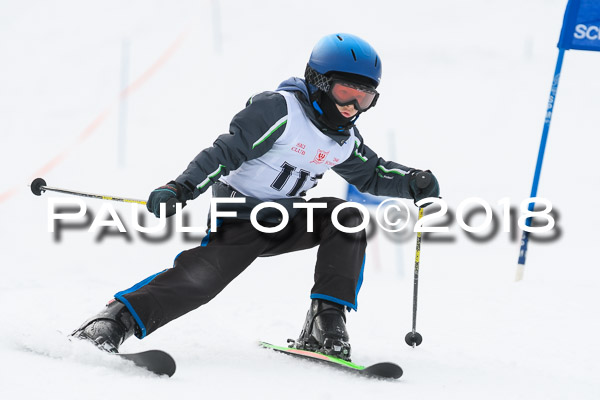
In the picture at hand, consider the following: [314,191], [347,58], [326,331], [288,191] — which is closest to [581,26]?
[347,58]

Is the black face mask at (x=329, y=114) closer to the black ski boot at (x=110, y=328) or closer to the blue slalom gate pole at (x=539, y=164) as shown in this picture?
the black ski boot at (x=110, y=328)

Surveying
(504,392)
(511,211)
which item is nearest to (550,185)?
(511,211)

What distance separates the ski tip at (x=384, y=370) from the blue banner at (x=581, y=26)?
3942 mm

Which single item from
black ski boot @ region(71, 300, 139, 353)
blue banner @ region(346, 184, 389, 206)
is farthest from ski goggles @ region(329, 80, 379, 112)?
blue banner @ region(346, 184, 389, 206)

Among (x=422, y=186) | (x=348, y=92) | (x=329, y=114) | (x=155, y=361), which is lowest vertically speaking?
(x=155, y=361)

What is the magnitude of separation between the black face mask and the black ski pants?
427mm

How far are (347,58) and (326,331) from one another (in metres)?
1.37

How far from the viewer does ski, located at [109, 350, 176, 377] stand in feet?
9.22

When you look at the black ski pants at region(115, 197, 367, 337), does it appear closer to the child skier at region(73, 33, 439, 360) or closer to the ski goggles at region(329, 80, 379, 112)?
the child skier at region(73, 33, 439, 360)

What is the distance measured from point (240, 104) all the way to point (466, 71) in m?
4.98

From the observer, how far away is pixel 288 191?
3.95 metres

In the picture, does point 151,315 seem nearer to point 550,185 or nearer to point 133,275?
point 133,275

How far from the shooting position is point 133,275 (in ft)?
22.1

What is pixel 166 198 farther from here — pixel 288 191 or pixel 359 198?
pixel 359 198
